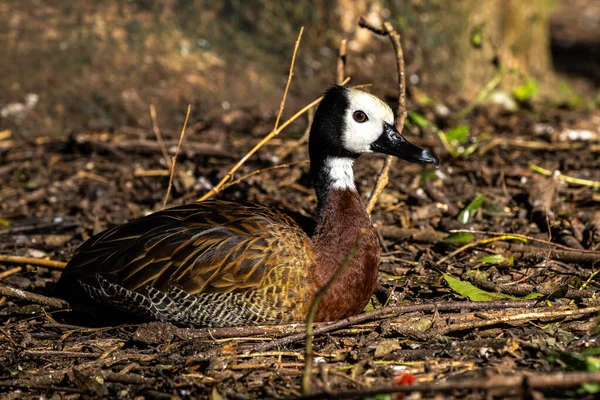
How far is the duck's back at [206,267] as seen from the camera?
4426 mm

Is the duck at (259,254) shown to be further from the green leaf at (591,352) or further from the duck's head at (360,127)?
the green leaf at (591,352)

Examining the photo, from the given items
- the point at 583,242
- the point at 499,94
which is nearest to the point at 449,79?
the point at 499,94

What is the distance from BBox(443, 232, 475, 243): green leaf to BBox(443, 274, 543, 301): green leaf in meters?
0.67

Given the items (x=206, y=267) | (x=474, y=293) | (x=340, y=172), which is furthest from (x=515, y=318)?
(x=206, y=267)

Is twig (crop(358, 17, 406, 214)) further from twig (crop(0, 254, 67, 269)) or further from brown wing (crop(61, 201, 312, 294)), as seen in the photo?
twig (crop(0, 254, 67, 269))

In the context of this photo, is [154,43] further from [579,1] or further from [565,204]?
[579,1]

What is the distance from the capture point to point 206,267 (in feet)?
14.9

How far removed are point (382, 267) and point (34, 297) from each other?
222 cm

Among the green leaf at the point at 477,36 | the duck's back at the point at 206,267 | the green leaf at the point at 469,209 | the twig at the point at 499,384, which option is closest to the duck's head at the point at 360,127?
the duck's back at the point at 206,267

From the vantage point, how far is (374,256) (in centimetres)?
456

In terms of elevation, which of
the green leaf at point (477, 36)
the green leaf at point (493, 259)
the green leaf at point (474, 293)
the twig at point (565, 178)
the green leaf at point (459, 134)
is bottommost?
the green leaf at point (474, 293)

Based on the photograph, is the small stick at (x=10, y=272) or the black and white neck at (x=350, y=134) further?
the small stick at (x=10, y=272)

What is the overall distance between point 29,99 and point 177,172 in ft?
7.12

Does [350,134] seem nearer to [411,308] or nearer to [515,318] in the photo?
[411,308]
